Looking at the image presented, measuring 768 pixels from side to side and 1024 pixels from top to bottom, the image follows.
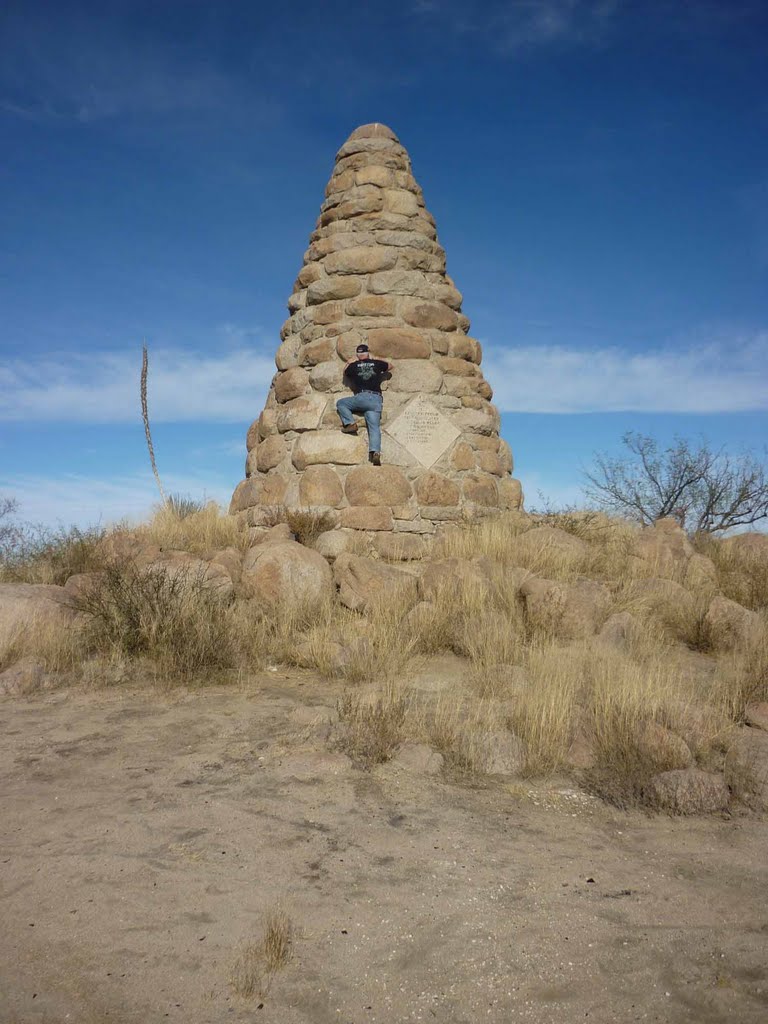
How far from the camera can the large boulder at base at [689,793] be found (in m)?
3.71

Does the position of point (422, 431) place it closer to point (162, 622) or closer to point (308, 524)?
point (308, 524)

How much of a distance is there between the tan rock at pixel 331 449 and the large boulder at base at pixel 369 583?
1.61 meters

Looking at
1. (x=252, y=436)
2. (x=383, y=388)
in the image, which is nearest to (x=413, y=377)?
(x=383, y=388)

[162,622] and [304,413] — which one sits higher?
[304,413]

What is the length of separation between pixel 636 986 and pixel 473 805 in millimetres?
1433

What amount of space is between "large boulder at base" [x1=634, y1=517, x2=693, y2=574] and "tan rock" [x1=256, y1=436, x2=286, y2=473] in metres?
4.34

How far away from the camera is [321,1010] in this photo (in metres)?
2.27

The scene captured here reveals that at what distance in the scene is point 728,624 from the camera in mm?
6539

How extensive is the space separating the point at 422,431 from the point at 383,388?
70cm

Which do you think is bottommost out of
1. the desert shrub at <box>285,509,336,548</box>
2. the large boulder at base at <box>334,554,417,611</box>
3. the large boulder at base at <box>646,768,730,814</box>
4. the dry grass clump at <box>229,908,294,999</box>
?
the dry grass clump at <box>229,908,294,999</box>

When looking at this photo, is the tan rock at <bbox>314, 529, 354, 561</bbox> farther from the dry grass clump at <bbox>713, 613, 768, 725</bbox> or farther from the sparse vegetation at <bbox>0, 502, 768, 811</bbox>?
the dry grass clump at <bbox>713, 613, 768, 725</bbox>

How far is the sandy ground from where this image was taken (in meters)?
2.32

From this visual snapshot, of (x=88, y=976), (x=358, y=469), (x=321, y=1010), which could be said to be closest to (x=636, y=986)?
(x=321, y=1010)

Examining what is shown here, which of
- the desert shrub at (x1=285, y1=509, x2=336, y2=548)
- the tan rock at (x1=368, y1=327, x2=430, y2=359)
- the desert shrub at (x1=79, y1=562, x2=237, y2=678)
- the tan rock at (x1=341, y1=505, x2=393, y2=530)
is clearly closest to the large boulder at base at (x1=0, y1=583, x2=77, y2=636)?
the desert shrub at (x1=79, y1=562, x2=237, y2=678)
